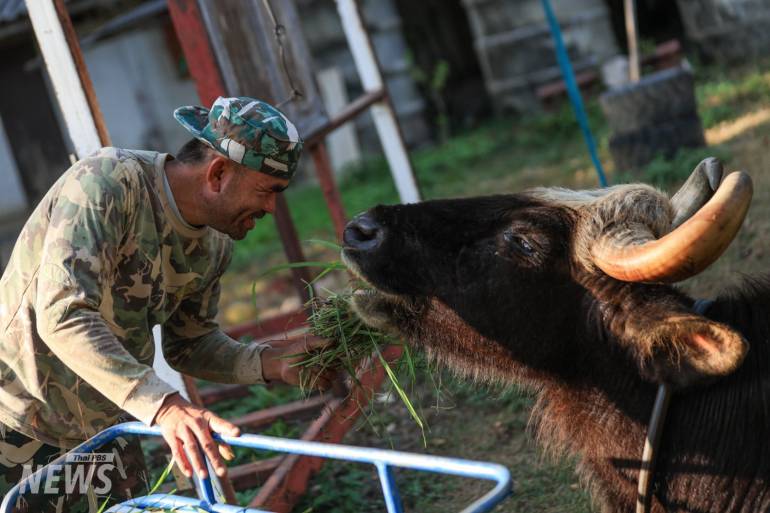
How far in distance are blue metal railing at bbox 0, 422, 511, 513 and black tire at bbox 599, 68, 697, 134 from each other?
6485mm

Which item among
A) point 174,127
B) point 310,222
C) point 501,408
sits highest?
point 174,127

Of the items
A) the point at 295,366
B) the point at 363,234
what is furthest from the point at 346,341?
the point at 363,234

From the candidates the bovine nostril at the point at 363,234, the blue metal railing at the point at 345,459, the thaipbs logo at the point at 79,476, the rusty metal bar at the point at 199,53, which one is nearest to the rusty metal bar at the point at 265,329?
the rusty metal bar at the point at 199,53

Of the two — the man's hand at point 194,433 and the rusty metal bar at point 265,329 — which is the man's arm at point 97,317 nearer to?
the man's hand at point 194,433

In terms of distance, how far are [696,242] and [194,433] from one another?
56.5 inches

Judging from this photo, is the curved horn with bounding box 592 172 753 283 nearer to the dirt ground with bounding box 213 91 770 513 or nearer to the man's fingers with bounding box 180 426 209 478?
the dirt ground with bounding box 213 91 770 513

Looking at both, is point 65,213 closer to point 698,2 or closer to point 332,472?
point 332,472

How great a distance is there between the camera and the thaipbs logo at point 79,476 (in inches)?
121

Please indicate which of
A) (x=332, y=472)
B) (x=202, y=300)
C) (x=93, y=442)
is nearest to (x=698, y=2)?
(x=332, y=472)

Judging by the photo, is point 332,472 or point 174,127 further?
point 174,127

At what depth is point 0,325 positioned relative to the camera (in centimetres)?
345

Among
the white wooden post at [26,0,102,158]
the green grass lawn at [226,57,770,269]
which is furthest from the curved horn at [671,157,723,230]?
the green grass lawn at [226,57,770,269]

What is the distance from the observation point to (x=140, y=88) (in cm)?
1515

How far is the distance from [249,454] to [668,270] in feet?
11.0
